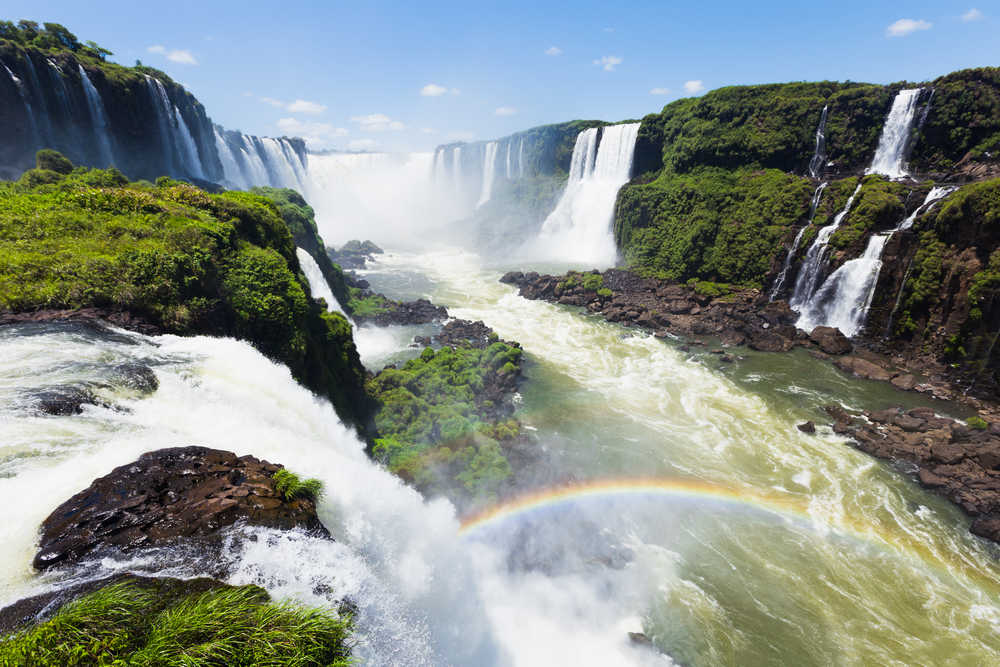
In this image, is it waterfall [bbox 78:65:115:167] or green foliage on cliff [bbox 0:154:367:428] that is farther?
waterfall [bbox 78:65:115:167]

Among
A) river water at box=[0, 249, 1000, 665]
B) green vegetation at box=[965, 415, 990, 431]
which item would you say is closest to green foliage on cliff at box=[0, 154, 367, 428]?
river water at box=[0, 249, 1000, 665]

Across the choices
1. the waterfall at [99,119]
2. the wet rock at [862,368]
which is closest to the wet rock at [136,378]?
the wet rock at [862,368]

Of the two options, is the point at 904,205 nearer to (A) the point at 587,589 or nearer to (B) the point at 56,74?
(A) the point at 587,589

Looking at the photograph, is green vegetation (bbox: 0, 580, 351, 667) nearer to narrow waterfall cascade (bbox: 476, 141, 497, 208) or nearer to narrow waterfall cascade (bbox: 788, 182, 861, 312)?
narrow waterfall cascade (bbox: 788, 182, 861, 312)

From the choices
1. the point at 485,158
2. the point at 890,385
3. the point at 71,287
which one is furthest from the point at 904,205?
the point at 485,158

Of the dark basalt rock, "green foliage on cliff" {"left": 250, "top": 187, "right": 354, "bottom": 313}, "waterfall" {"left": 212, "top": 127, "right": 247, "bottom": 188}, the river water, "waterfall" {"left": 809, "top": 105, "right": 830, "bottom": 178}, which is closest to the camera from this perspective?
the dark basalt rock
